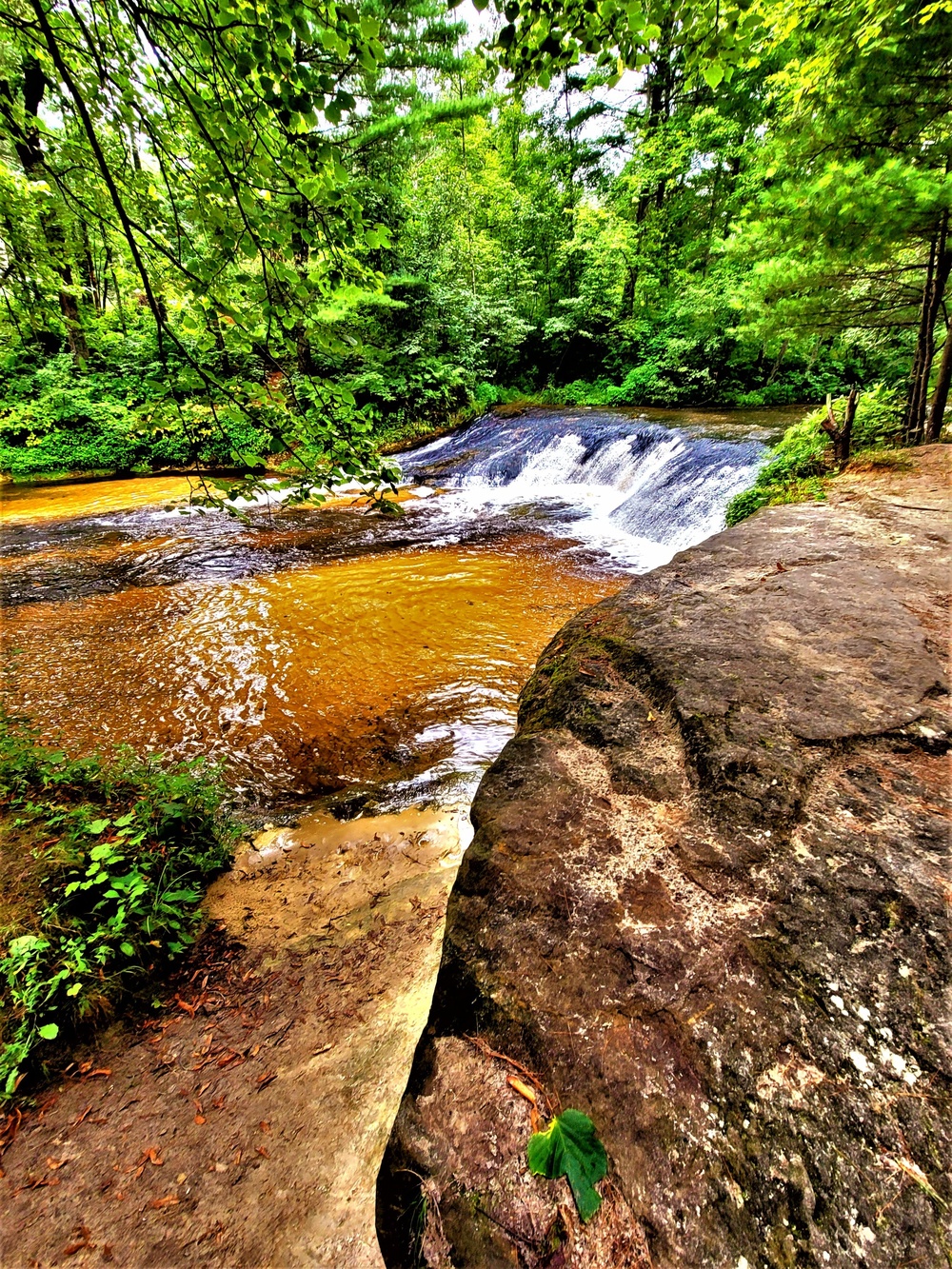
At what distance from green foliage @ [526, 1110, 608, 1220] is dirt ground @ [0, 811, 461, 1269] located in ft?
3.41

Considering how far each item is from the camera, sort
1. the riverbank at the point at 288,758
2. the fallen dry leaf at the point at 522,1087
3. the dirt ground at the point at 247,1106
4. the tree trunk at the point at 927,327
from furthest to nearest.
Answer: the tree trunk at the point at 927,327 < the riverbank at the point at 288,758 < the dirt ground at the point at 247,1106 < the fallen dry leaf at the point at 522,1087

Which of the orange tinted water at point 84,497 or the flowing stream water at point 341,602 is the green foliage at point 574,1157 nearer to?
the flowing stream water at point 341,602

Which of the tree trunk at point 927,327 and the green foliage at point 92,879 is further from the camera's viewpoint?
the tree trunk at point 927,327

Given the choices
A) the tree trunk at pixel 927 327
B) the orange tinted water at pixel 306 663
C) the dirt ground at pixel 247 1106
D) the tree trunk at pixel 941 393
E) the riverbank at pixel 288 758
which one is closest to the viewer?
the dirt ground at pixel 247 1106

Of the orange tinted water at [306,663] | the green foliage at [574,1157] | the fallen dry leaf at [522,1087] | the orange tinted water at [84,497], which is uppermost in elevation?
the orange tinted water at [84,497]

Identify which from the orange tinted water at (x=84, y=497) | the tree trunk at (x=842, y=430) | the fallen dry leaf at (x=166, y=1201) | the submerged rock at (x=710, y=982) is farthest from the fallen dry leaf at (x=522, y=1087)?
the orange tinted water at (x=84, y=497)

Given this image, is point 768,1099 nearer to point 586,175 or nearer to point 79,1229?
point 79,1229

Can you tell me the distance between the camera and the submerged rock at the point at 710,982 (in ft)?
2.78

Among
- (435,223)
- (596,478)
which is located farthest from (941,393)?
(435,223)

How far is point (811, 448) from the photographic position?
6.25 meters

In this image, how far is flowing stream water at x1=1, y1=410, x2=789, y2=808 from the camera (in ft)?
13.5

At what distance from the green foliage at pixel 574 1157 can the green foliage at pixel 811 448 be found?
19.5 ft

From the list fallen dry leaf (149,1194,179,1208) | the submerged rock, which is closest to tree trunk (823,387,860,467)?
the submerged rock

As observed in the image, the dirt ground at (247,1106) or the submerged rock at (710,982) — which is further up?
the submerged rock at (710,982)
